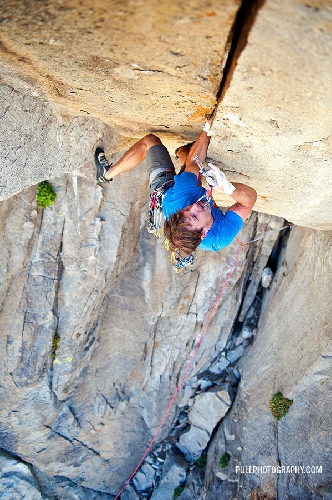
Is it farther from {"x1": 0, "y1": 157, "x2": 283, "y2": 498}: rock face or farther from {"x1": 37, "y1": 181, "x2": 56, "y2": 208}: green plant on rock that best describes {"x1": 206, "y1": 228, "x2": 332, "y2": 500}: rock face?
{"x1": 37, "y1": 181, "x2": 56, "y2": 208}: green plant on rock

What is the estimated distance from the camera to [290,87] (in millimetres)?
2299

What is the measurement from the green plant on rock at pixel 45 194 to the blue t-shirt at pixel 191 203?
2.43 meters

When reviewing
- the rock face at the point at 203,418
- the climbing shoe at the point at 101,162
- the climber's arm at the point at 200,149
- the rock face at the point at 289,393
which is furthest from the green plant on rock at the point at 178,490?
the climber's arm at the point at 200,149

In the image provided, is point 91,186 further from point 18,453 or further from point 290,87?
point 18,453

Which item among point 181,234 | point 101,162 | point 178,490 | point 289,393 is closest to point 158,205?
point 181,234

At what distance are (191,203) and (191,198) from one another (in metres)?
0.05

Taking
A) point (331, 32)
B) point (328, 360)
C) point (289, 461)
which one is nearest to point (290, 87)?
point (331, 32)

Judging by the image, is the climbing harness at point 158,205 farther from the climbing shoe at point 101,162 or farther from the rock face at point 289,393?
the rock face at point 289,393

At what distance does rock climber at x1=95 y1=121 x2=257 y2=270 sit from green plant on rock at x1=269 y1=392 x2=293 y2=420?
2.84 metres

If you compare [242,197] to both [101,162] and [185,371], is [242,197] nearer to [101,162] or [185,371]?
[101,162]

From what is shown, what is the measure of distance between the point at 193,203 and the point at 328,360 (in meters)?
2.75

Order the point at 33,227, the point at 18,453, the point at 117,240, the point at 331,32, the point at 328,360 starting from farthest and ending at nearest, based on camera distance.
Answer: the point at 18,453, the point at 117,240, the point at 33,227, the point at 328,360, the point at 331,32

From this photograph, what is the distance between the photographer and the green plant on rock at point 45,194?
5.31 meters

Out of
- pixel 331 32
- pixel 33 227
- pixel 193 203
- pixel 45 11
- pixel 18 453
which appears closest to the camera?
pixel 331 32
